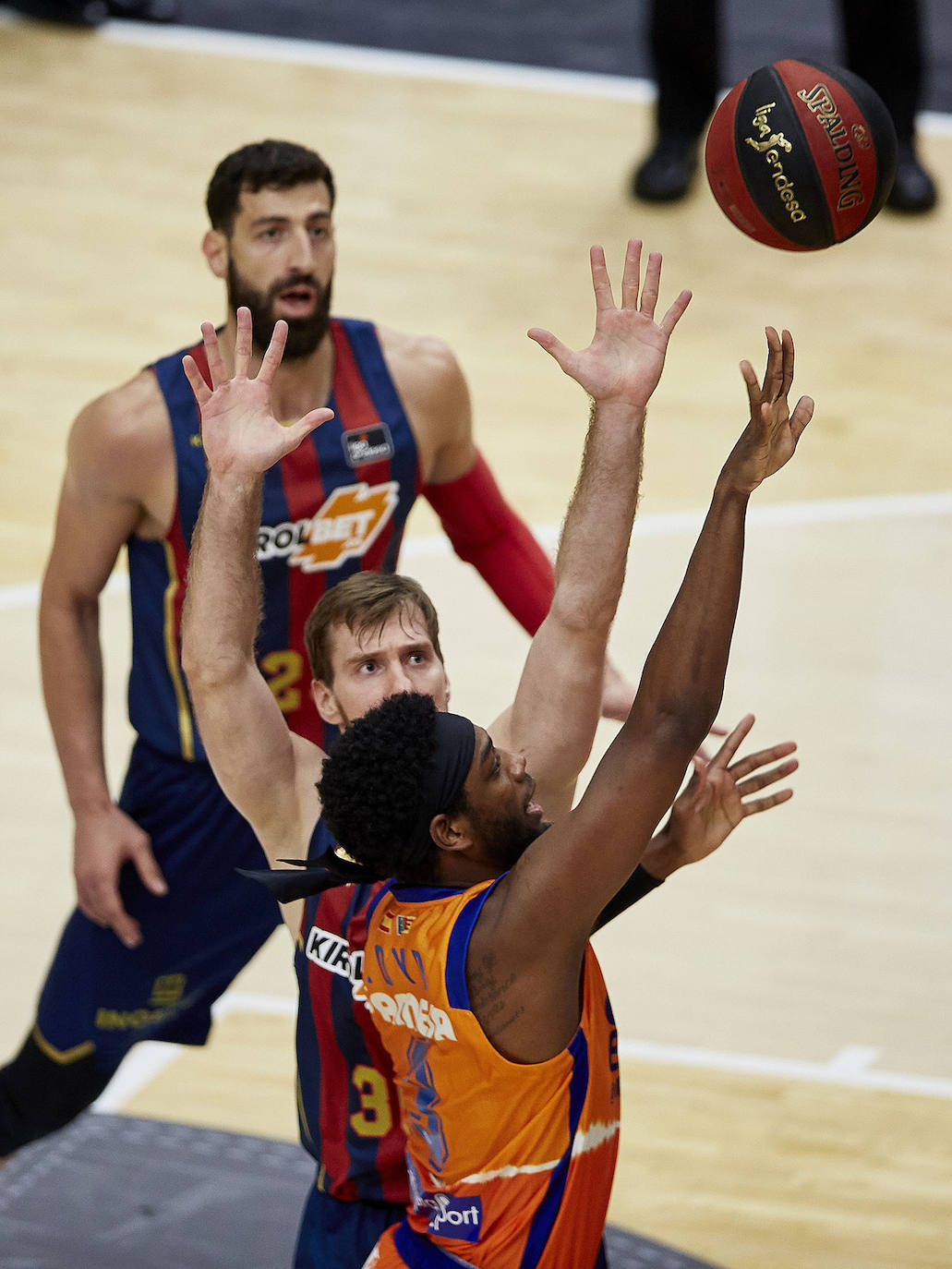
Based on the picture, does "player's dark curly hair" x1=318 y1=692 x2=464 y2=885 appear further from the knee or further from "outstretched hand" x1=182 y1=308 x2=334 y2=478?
the knee

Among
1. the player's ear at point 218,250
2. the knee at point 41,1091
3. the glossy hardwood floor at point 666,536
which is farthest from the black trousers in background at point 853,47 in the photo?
the knee at point 41,1091

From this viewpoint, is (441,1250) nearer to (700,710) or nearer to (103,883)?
(700,710)

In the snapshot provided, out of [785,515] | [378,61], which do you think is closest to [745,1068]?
[785,515]

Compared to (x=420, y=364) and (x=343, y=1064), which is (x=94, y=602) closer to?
(x=420, y=364)

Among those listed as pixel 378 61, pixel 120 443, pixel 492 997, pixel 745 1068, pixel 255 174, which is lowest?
pixel 745 1068

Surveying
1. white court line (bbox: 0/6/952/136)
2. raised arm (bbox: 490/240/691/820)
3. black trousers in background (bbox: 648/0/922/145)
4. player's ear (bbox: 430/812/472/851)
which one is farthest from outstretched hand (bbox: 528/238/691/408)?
white court line (bbox: 0/6/952/136)

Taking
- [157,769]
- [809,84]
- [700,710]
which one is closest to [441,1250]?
[700,710]

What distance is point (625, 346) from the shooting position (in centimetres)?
344

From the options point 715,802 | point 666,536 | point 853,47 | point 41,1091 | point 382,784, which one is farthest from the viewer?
point 853,47

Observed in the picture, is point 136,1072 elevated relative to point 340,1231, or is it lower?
lower

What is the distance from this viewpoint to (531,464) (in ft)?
27.9

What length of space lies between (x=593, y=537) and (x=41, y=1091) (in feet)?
6.92

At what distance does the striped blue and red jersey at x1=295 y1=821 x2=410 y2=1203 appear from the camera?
12.0 feet

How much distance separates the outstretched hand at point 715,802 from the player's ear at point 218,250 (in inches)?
68.4
